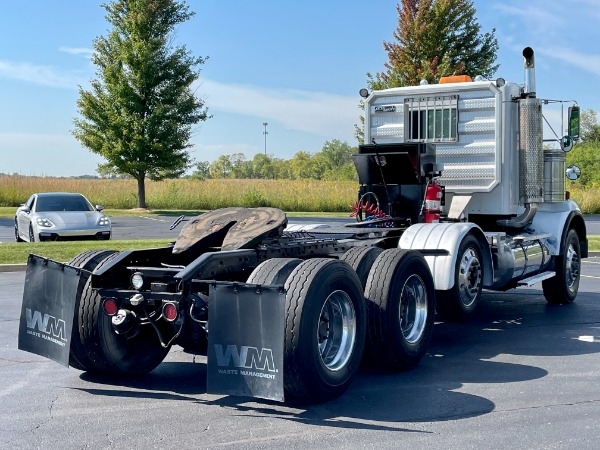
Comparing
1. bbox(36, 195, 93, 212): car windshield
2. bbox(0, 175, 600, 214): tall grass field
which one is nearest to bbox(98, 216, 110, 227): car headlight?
bbox(36, 195, 93, 212): car windshield

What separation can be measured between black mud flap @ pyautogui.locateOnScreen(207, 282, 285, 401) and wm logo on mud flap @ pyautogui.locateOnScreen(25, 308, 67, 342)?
4.65 feet

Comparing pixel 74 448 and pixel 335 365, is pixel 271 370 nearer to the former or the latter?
pixel 335 365

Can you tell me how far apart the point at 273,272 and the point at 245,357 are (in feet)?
2.43

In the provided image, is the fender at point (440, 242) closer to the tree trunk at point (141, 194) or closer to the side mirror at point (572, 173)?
the side mirror at point (572, 173)

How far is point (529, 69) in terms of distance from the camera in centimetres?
1082

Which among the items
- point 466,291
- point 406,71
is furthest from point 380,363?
point 406,71

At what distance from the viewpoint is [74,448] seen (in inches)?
197

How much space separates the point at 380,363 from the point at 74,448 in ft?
9.25

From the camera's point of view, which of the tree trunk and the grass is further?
the tree trunk

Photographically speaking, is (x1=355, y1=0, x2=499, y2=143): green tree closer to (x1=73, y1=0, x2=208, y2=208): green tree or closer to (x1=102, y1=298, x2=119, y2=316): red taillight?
(x1=73, y1=0, x2=208, y2=208): green tree

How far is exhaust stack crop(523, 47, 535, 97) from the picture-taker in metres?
10.8

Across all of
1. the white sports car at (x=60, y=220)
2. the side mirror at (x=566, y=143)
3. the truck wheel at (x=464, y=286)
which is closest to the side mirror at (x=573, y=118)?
the side mirror at (x=566, y=143)

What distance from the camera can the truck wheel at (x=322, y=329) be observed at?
5.65m

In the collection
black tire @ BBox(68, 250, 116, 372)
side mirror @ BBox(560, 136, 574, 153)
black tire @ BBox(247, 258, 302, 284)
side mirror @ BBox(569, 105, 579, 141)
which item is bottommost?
black tire @ BBox(68, 250, 116, 372)
